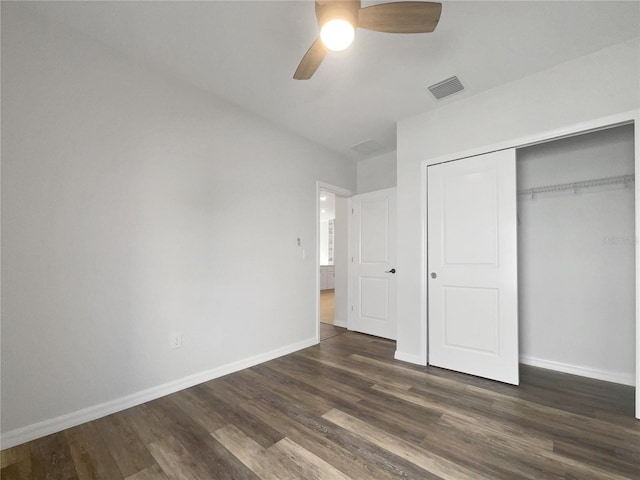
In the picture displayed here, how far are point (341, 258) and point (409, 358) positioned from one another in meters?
1.97

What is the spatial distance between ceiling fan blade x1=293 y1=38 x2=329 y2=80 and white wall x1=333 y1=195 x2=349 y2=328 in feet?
8.88

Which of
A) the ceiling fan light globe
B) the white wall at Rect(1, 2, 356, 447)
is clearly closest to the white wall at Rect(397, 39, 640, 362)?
the white wall at Rect(1, 2, 356, 447)

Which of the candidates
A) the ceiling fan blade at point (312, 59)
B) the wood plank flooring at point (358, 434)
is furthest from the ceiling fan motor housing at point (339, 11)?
the wood plank flooring at point (358, 434)

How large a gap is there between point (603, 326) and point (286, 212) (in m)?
3.43

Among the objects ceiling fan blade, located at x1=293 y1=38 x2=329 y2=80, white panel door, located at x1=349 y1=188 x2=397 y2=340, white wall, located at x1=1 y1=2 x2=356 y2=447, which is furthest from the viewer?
white panel door, located at x1=349 y1=188 x2=397 y2=340

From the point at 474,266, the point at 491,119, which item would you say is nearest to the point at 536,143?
the point at 491,119

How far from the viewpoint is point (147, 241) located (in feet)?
7.51

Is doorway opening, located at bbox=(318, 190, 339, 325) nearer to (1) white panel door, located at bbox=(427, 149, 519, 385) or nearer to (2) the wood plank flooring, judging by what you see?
(1) white panel door, located at bbox=(427, 149, 519, 385)

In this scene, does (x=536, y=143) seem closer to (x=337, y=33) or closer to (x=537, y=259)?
(x=537, y=259)

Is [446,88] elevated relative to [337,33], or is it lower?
elevated

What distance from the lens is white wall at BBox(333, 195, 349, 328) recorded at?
15.0ft

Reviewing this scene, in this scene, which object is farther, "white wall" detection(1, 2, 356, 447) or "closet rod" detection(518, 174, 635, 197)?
"closet rod" detection(518, 174, 635, 197)

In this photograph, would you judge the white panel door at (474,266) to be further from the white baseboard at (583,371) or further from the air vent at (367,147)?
the air vent at (367,147)

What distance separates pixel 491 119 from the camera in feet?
8.75
